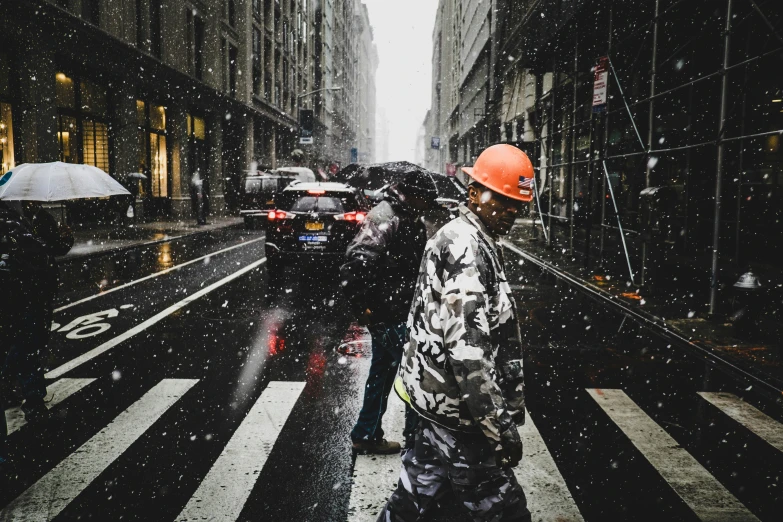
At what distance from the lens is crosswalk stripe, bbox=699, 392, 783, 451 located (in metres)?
4.89

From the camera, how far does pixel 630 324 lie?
357 inches

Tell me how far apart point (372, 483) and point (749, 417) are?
358 centimetres

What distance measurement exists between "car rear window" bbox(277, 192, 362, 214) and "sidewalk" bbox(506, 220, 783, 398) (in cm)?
496

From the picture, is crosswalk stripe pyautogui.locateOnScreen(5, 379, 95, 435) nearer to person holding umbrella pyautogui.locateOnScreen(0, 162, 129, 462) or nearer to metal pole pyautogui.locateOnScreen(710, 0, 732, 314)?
person holding umbrella pyautogui.locateOnScreen(0, 162, 129, 462)

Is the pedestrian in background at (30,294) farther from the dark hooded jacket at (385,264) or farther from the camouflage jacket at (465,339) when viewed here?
the camouflage jacket at (465,339)

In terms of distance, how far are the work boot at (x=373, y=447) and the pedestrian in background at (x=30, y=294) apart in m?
2.76

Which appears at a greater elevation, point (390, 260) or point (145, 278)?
point (390, 260)

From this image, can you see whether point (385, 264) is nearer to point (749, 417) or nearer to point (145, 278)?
point (749, 417)

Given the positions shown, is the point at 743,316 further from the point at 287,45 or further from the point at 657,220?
the point at 287,45

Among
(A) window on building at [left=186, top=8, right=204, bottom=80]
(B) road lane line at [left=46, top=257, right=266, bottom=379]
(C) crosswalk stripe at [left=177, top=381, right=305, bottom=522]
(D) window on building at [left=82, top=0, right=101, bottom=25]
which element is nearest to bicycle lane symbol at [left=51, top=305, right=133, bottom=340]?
(B) road lane line at [left=46, top=257, right=266, bottom=379]

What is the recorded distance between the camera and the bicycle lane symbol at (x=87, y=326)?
8047 millimetres

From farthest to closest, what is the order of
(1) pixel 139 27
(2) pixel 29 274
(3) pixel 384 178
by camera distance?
1. (1) pixel 139 27
2. (3) pixel 384 178
3. (2) pixel 29 274

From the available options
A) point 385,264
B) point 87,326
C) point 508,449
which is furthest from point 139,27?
point 508,449

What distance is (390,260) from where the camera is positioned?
390 centimetres
